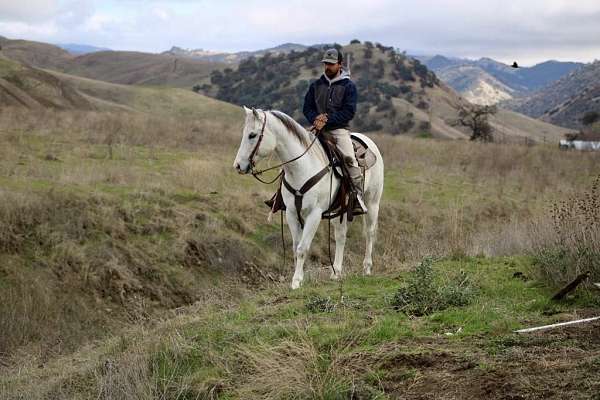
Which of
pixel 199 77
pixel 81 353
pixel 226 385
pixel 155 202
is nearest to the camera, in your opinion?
pixel 226 385

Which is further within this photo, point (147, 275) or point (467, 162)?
point (467, 162)

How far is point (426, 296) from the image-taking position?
7.58m

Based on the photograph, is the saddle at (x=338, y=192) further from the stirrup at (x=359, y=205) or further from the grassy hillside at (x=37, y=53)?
the grassy hillside at (x=37, y=53)

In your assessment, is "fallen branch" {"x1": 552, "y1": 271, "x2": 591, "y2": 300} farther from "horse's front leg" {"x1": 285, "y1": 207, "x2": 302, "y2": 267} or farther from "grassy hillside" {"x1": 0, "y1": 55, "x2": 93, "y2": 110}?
"grassy hillside" {"x1": 0, "y1": 55, "x2": 93, "y2": 110}

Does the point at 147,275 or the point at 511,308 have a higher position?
the point at 511,308

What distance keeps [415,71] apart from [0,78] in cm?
7547

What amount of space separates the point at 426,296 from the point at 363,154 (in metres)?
3.85

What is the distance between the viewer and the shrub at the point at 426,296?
7.43 metres

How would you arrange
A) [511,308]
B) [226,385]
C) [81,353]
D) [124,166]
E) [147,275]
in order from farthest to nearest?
[124,166] → [147,275] → [81,353] → [511,308] → [226,385]

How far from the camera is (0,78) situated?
42688mm

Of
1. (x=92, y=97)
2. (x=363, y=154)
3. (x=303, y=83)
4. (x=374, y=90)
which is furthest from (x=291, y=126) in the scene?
(x=303, y=83)

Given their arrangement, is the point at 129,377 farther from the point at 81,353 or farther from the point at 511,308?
the point at 511,308

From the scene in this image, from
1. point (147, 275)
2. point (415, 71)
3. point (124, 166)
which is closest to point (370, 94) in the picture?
point (415, 71)

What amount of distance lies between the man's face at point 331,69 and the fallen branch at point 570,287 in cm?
457
